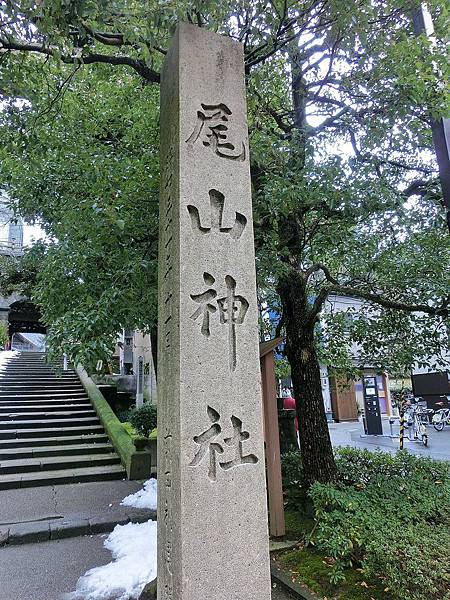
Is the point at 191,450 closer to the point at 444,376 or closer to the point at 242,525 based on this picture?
the point at 242,525

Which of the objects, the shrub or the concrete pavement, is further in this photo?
the shrub

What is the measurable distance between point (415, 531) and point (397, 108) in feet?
14.7

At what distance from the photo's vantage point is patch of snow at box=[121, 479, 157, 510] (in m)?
6.76

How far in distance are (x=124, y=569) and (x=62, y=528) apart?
1632mm

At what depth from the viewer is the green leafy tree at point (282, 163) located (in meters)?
4.50

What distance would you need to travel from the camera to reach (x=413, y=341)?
6.76 m

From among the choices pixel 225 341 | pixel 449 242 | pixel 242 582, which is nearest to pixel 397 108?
pixel 449 242

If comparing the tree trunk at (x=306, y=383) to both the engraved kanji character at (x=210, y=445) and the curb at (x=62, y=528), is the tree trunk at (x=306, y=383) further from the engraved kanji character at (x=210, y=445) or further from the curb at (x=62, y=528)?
the engraved kanji character at (x=210, y=445)

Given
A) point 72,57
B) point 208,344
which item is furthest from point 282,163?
point 208,344

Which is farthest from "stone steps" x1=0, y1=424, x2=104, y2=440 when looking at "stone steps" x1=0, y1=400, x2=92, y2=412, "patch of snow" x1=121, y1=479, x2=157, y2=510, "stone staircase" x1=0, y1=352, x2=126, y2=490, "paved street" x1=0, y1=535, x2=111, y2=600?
"paved street" x1=0, y1=535, x2=111, y2=600

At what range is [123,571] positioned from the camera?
4.61 meters

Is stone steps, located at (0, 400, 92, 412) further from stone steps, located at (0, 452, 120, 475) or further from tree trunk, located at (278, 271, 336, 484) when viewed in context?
A: tree trunk, located at (278, 271, 336, 484)

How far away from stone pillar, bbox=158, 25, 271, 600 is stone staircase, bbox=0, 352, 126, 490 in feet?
12.7

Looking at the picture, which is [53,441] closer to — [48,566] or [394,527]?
[48,566]
